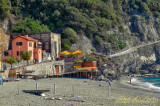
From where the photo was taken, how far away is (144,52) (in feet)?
247

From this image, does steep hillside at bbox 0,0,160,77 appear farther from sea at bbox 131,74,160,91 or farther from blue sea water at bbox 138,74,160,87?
sea at bbox 131,74,160,91

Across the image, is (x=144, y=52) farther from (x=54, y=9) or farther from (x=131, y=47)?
(x=54, y=9)

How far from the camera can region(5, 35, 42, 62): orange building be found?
1873 inches

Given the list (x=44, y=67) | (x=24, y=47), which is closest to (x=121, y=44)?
(x=44, y=67)

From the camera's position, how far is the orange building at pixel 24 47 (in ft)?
156

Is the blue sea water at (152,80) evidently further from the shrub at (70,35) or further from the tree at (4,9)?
the tree at (4,9)

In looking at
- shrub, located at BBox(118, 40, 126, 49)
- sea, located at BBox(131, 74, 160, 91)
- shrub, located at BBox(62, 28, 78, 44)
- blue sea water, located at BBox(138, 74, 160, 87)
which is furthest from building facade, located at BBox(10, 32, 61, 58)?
shrub, located at BBox(118, 40, 126, 49)

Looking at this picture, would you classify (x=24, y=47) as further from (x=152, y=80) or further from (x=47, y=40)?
(x=152, y=80)

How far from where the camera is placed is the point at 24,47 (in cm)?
4756

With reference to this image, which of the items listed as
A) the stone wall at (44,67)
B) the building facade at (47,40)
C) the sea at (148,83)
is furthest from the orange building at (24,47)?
the sea at (148,83)

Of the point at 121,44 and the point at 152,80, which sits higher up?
the point at 121,44

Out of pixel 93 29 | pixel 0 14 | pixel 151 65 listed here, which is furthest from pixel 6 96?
pixel 151 65

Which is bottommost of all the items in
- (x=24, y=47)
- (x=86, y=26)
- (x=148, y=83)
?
(x=148, y=83)

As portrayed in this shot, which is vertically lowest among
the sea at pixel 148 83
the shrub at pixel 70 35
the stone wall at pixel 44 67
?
the sea at pixel 148 83
